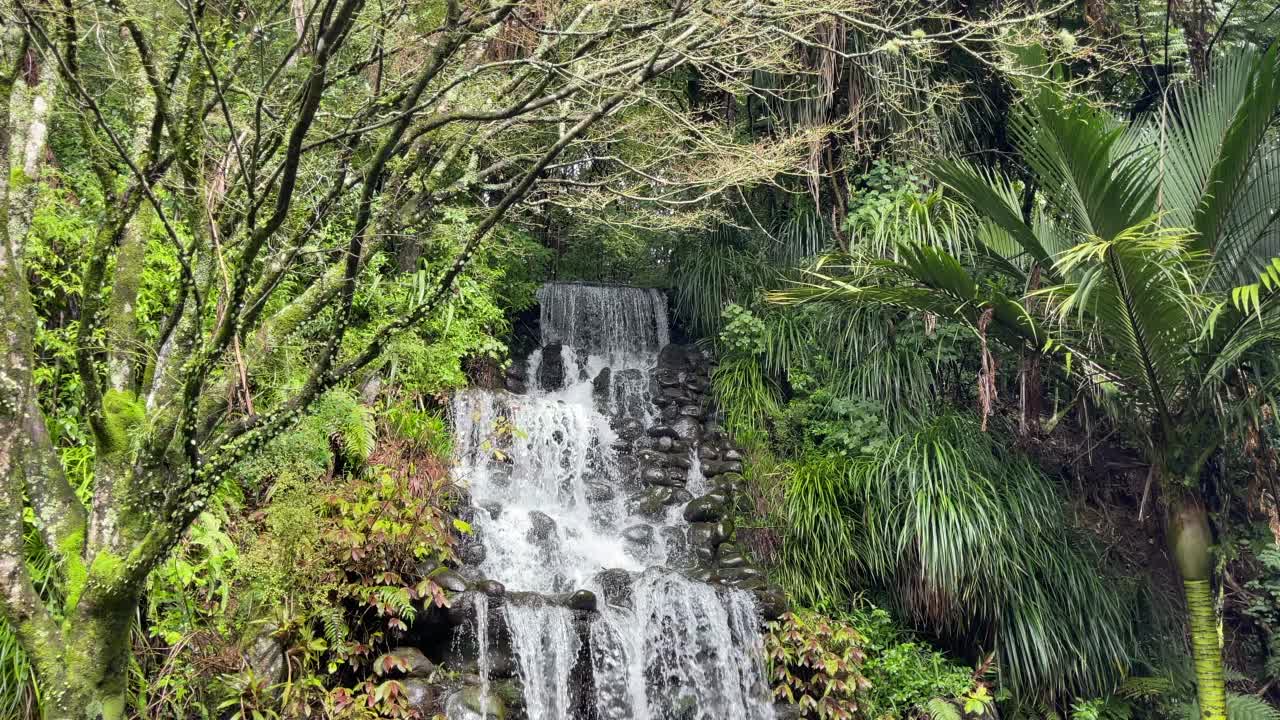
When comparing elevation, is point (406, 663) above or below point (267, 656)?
below

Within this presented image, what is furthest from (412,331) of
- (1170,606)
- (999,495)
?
(1170,606)

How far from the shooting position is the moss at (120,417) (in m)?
2.46

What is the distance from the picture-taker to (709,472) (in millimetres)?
7207

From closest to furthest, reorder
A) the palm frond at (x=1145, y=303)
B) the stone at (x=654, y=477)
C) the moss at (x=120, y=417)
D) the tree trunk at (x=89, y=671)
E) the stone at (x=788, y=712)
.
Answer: the tree trunk at (x=89, y=671)
the moss at (x=120, y=417)
the palm frond at (x=1145, y=303)
the stone at (x=788, y=712)
the stone at (x=654, y=477)

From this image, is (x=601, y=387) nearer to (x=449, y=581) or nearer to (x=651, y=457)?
(x=651, y=457)

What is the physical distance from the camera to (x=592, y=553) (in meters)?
6.30

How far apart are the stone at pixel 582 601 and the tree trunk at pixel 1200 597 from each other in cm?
348

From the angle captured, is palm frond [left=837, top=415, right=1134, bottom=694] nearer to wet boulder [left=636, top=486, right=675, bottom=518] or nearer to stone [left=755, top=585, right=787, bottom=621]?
stone [left=755, top=585, right=787, bottom=621]

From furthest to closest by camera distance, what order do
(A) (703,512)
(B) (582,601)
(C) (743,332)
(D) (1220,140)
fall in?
(C) (743,332) → (A) (703,512) → (B) (582,601) → (D) (1220,140)

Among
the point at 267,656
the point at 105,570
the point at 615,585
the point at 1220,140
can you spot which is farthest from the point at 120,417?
the point at 1220,140

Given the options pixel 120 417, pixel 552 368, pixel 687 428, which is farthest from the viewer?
pixel 552 368

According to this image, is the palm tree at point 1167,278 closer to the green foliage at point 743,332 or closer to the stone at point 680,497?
the green foliage at point 743,332

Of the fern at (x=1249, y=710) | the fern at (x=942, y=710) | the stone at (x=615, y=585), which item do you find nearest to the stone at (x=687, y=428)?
the stone at (x=615, y=585)

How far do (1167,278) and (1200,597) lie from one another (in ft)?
5.87
